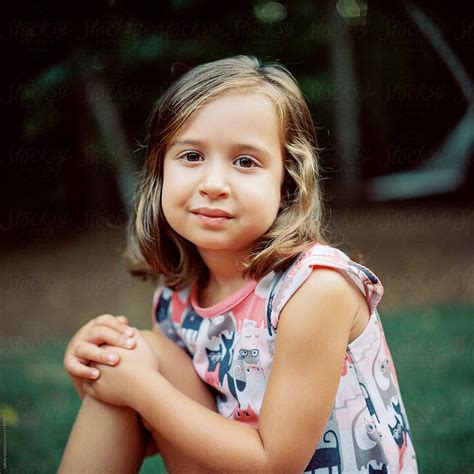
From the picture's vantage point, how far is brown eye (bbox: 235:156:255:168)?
4.95ft

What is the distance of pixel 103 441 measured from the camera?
1.53m

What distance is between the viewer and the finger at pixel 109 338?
1.57 m

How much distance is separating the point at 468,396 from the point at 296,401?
122 cm

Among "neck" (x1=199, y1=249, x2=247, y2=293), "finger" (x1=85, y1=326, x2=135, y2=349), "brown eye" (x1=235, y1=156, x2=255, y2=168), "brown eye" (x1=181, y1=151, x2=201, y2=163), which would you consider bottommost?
"finger" (x1=85, y1=326, x2=135, y2=349)

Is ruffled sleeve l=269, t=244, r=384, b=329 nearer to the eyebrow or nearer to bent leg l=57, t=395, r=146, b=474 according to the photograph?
the eyebrow

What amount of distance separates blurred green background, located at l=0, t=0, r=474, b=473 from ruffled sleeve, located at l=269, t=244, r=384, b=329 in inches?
58.6

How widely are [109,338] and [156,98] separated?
217cm

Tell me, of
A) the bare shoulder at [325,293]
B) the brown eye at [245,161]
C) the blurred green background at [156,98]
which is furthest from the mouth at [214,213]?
the blurred green background at [156,98]

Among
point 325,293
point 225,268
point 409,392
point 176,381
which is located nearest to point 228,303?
point 225,268

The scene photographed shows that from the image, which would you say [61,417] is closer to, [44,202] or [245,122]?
[245,122]

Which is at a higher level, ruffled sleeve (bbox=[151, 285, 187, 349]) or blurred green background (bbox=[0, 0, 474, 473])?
blurred green background (bbox=[0, 0, 474, 473])

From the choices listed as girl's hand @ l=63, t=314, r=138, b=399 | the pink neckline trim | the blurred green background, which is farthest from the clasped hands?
the blurred green background

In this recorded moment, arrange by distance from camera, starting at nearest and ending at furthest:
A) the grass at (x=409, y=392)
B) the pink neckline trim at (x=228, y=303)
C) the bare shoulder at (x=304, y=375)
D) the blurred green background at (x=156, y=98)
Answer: the bare shoulder at (x=304, y=375) → the pink neckline trim at (x=228, y=303) → the grass at (x=409, y=392) → the blurred green background at (x=156, y=98)

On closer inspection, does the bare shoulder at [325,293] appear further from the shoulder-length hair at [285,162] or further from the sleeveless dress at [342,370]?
the shoulder-length hair at [285,162]
